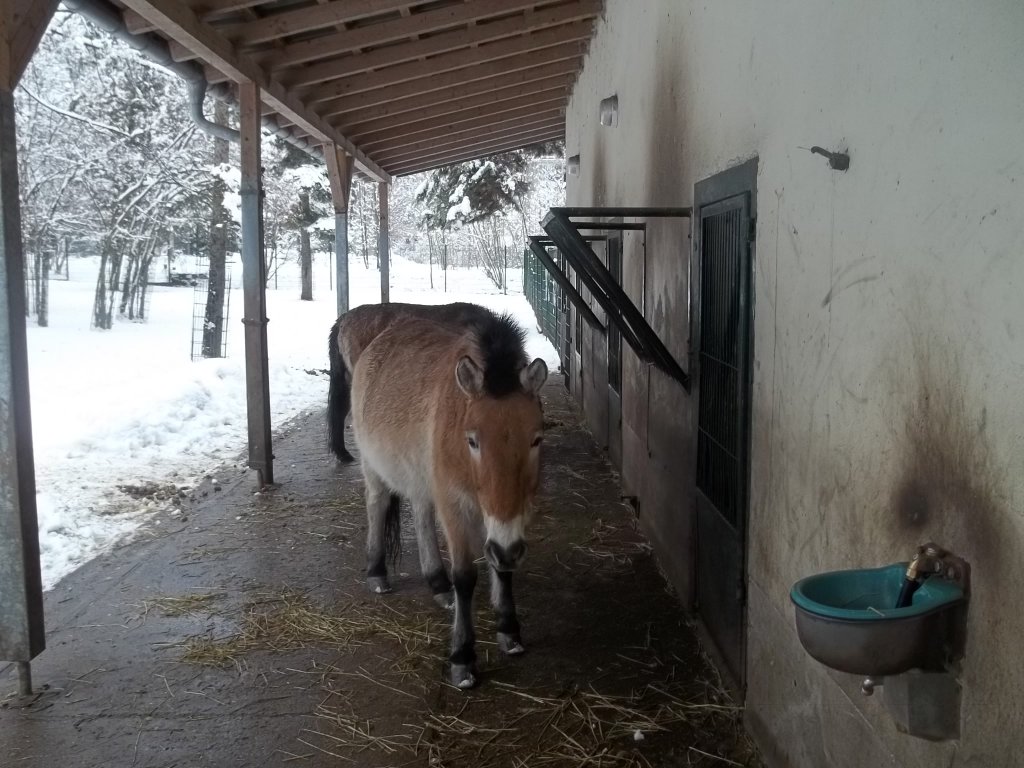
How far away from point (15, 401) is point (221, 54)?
342 centimetres

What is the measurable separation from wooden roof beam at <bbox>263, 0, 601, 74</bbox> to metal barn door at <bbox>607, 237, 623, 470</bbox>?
86.6 inches

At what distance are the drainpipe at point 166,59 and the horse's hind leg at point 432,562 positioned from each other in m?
3.34

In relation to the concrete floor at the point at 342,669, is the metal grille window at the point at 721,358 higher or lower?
higher

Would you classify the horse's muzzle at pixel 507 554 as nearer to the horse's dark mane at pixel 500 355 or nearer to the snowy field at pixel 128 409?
the horse's dark mane at pixel 500 355

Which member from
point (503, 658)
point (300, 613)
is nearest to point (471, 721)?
point (503, 658)

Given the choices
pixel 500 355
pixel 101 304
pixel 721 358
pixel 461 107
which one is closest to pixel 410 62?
pixel 461 107

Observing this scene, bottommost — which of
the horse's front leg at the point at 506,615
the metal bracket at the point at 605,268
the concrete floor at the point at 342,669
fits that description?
the concrete floor at the point at 342,669

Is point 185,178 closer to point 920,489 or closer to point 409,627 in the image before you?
point 409,627

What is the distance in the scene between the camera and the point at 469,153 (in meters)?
13.2

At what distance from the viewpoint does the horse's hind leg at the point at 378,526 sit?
472 cm

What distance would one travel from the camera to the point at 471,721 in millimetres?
3285

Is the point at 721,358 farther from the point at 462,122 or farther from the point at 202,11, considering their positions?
the point at 462,122

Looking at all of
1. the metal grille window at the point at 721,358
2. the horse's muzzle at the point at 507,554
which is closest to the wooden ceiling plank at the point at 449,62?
the metal grille window at the point at 721,358

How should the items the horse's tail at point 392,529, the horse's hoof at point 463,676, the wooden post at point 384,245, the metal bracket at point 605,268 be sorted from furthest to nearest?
the wooden post at point 384,245 < the horse's tail at point 392,529 < the metal bracket at point 605,268 < the horse's hoof at point 463,676
